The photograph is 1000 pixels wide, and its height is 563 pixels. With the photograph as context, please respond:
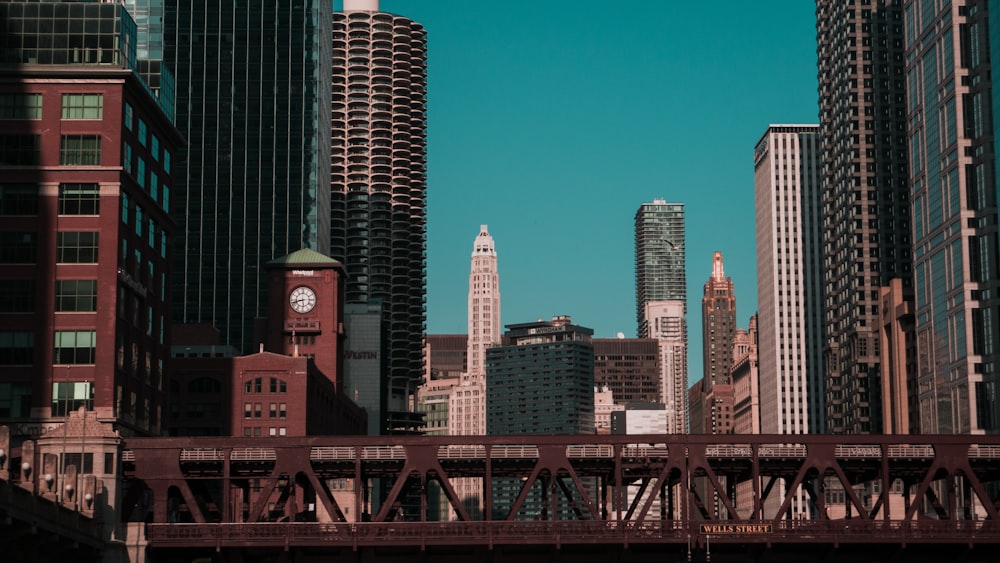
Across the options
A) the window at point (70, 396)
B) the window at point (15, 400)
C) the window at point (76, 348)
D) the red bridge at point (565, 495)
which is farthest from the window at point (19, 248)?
the red bridge at point (565, 495)

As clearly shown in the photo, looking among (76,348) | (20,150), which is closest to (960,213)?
(76,348)

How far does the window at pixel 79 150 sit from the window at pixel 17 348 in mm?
13236

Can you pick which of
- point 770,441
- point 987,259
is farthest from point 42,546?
point 987,259

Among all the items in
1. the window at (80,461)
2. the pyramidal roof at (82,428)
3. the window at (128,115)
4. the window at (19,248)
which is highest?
the window at (128,115)

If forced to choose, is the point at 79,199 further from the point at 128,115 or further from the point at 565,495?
the point at 565,495

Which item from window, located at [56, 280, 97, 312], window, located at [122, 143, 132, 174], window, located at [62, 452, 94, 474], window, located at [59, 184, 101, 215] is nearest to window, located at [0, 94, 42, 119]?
window, located at [59, 184, 101, 215]

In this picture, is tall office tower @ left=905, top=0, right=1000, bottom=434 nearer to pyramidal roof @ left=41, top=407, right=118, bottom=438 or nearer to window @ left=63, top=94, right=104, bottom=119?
window @ left=63, top=94, right=104, bottom=119

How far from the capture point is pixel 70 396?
122m

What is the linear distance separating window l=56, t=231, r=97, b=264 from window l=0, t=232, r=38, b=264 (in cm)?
187

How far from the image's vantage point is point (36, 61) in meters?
125

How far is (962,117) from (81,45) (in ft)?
334

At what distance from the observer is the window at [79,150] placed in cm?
12381

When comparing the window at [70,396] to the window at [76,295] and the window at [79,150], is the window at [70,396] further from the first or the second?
the window at [79,150]

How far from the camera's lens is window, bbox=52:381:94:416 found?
122m
